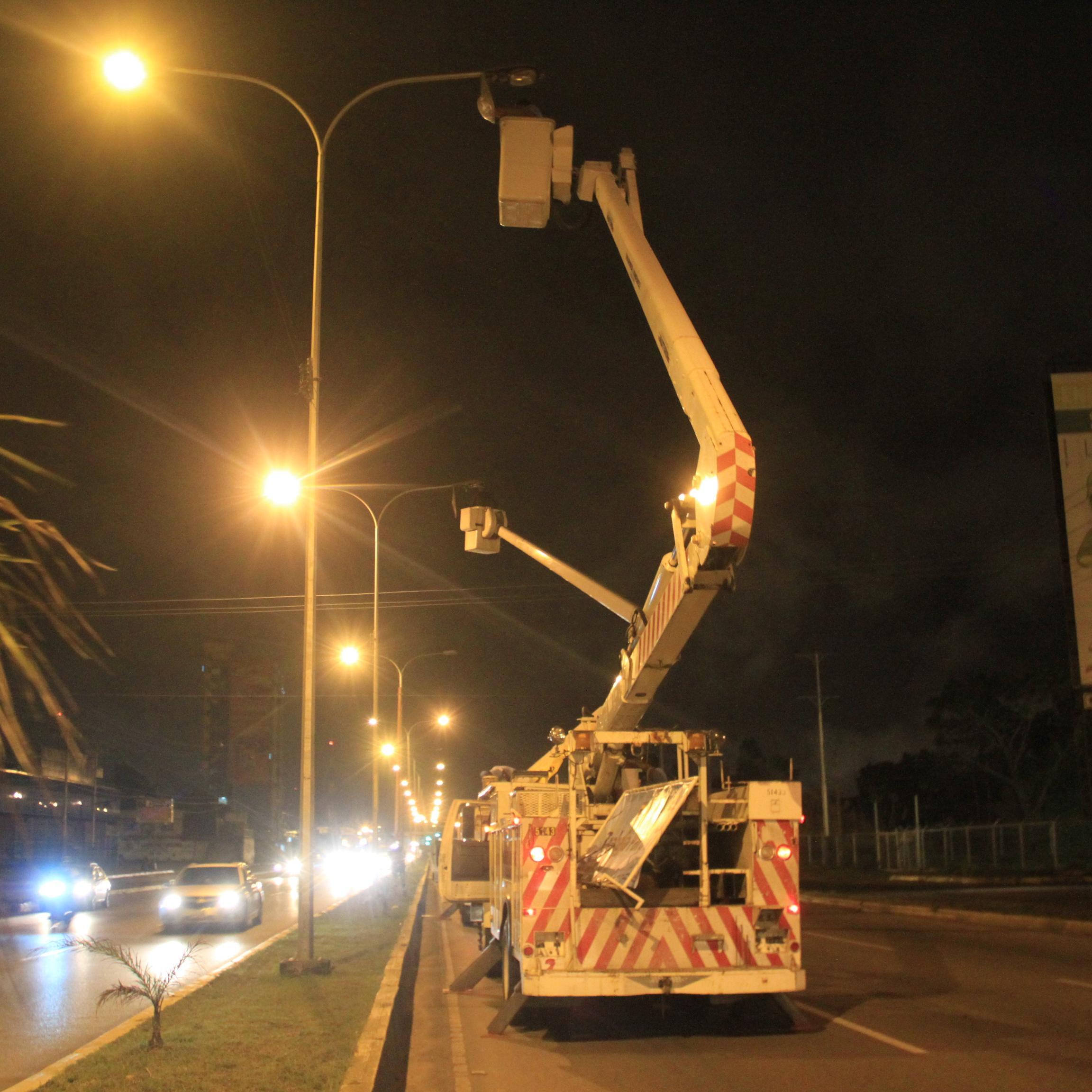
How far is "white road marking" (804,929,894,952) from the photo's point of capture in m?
18.7

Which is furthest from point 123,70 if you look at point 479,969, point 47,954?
point 47,954

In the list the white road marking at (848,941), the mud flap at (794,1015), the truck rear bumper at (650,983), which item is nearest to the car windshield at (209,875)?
the white road marking at (848,941)

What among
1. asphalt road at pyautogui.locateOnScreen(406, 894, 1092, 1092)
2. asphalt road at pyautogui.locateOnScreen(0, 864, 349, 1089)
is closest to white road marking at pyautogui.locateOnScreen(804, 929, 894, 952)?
A: asphalt road at pyautogui.locateOnScreen(406, 894, 1092, 1092)

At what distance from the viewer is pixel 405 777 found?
70.6 metres

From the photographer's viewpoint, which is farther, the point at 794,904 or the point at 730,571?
the point at 794,904

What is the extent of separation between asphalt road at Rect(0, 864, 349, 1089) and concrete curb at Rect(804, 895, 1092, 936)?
13.7 meters

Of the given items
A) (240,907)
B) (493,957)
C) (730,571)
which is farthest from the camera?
(240,907)

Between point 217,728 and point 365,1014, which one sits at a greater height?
point 217,728

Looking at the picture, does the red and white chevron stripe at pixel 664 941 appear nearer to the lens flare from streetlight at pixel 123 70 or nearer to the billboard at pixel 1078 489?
the lens flare from streetlight at pixel 123 70

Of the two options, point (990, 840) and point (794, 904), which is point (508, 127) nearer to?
point (794, 904)

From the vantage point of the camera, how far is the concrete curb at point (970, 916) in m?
21.2

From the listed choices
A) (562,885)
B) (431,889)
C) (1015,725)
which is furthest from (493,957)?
A: (1015,725)

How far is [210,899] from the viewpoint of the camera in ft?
77.5

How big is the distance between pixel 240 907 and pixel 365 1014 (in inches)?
567
